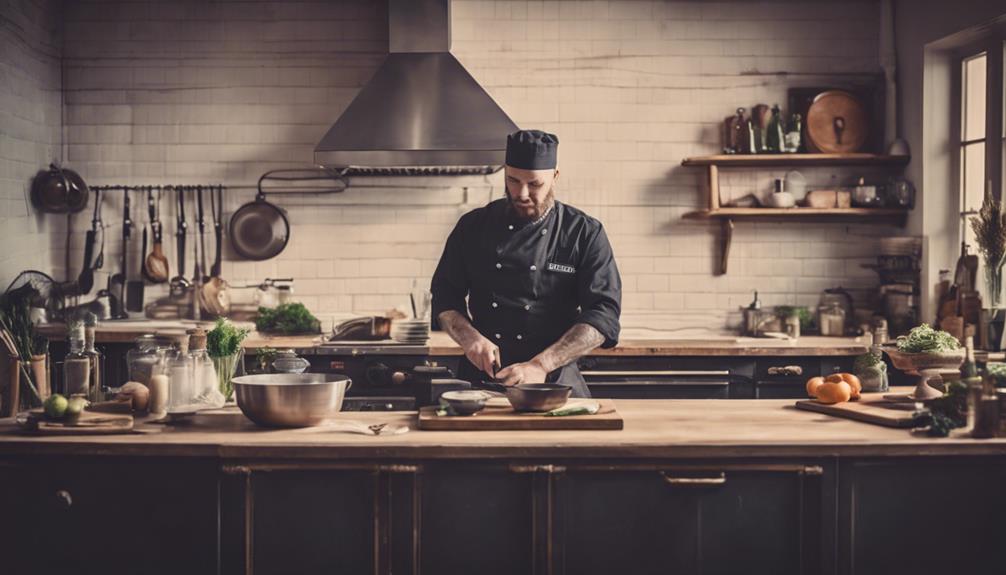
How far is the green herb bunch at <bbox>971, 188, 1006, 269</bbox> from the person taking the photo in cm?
500

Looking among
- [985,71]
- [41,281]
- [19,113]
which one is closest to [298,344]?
[41,281]

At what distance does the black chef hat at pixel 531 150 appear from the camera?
3.67 m

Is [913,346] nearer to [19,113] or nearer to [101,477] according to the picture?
[101,477]

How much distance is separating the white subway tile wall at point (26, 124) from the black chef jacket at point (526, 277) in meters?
3.39

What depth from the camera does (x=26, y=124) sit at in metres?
5.95

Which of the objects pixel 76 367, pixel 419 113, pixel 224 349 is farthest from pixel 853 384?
pixel 419 113

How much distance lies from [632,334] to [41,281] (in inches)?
155

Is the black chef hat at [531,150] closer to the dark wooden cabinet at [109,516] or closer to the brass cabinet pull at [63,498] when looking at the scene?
the dark wooden cabinet at [109,516]

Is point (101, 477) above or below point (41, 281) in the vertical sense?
below

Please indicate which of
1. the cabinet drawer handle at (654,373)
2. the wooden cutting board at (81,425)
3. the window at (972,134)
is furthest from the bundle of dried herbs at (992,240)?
the wooden cutting board at (81,425)

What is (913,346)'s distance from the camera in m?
3.33

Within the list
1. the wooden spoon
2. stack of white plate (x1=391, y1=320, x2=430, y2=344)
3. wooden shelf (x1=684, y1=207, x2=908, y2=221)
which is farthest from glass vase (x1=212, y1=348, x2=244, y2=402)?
wooden shelf (x1=684, y1=207, x2=908, y2=221)

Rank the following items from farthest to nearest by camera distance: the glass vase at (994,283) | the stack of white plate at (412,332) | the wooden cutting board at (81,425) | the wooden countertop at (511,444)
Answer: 1. the stack of white plate at (412,332)
2. the glass vase at (994,283)
3. the wooden cutting board at (81,425)
4. the wooden countertop at (511,444)

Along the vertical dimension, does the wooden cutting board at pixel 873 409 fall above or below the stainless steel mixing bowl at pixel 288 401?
below
